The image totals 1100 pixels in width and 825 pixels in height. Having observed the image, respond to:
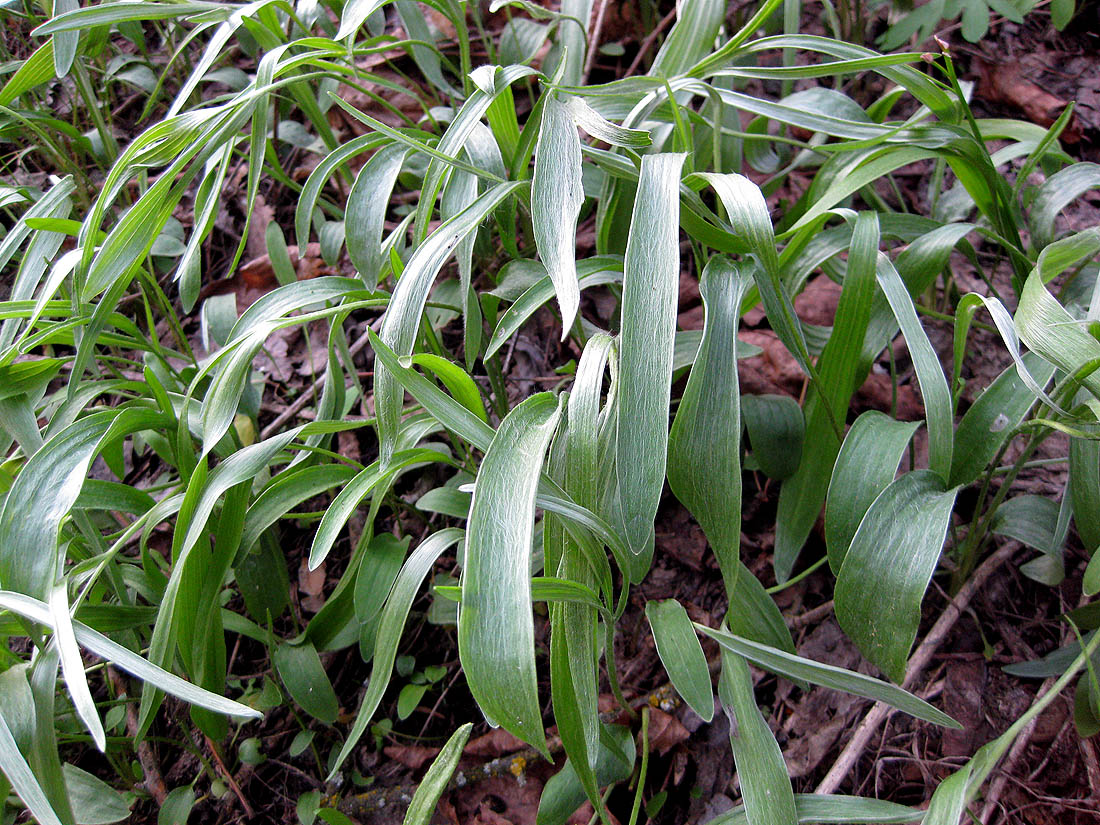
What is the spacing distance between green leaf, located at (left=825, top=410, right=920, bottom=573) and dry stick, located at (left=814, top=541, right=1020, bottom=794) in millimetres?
158

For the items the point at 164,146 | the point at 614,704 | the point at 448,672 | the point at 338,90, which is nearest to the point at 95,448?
the point at 164,146

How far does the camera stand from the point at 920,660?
0.75 m

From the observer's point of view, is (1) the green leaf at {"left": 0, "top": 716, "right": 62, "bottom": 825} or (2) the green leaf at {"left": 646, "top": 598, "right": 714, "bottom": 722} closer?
(1) the green leaf at {"left": 0, "top": 716, "right": 62, "bottom": 825}

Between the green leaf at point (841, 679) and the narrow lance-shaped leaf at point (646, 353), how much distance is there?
0.53 feet

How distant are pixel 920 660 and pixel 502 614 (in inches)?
21.1

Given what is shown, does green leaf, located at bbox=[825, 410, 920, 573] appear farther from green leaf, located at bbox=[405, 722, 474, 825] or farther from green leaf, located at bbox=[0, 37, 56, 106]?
green leaf, located at bbox=[0, 37, 56, 106]

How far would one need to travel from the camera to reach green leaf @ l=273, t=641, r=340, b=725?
77 cm

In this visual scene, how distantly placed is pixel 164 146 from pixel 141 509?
39 cm

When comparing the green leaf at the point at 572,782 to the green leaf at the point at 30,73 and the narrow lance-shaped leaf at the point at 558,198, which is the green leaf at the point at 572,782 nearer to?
the narrow lance-shaped leaf at the point at 558,198

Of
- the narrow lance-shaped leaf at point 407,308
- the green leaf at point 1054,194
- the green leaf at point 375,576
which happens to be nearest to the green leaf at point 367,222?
the narrow lance-shaped leaf at point 407,308

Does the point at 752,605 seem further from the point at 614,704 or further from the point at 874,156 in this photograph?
the point at 874,156

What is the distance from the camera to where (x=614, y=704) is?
0.80 meters

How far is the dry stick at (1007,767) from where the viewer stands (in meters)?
0.70

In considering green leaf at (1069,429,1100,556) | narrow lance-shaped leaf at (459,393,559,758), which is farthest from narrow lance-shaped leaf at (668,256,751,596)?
green leaf at (1069,429,1100,556)
